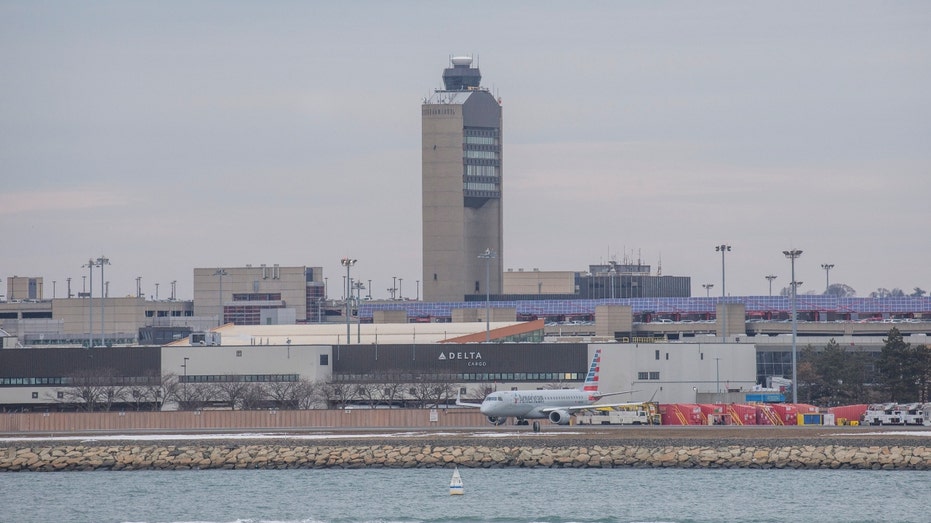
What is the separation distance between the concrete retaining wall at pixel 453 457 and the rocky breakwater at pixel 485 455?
58mm

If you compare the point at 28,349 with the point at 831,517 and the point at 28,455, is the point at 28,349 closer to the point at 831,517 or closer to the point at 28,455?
the point at 28,455

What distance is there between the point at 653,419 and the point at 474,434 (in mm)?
18924

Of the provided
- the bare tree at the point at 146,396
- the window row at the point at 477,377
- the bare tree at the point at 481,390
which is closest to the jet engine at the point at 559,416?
the bare tree at the point at 481,390

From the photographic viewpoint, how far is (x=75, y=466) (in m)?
94.7

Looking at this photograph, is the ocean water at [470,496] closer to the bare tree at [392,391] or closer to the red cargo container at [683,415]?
the red cargo container at [683,415]

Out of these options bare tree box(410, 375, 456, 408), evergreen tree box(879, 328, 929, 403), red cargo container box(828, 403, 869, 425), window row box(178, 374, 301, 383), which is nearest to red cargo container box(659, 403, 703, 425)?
red cargo container box(828, 403, 869, 425)

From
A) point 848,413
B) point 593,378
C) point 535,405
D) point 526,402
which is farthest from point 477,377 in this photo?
point 848,413

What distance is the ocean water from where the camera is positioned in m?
74.0

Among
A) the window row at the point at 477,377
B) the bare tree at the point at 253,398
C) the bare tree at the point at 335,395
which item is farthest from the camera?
the window row at the point at 477,377

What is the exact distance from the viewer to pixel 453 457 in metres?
94.6

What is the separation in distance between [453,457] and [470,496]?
1404 centimetres

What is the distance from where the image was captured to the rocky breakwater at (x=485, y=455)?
3629 inches

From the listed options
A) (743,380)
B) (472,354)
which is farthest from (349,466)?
(743,380)

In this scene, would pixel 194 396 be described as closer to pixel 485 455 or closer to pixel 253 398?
pixel 253 398
